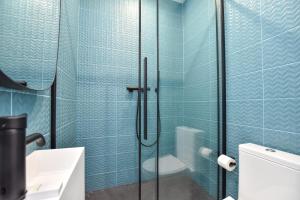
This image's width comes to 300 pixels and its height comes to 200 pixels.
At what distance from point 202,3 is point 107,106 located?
58.5 inches

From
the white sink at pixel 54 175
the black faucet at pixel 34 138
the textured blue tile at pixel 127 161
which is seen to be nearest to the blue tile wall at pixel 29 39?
the black faucet at pixel 34 138

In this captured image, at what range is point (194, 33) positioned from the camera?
4.63ft

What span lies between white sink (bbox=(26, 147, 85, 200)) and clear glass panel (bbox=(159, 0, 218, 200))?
2.59 ft

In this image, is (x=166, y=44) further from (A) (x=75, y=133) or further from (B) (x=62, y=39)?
(A) (x=75, y=133)

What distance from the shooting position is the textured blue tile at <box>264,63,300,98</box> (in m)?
0.87

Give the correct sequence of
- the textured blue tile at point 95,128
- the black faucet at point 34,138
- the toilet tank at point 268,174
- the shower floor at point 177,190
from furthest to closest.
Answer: the textured blue tile at point 95,128
the shower floor at point 177,190
the toilet tank at point 268,174
the black faucet at point 34,138

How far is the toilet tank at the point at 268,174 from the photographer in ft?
2.49

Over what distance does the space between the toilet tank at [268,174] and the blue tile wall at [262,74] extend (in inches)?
6.0

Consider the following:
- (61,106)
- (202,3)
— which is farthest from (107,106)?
(202,3)

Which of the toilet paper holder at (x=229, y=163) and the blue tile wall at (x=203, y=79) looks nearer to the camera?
the toilet paper holder at (x=229, y=163)

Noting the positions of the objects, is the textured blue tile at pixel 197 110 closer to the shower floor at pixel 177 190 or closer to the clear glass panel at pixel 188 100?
the clear glass panel at pixel 188 100

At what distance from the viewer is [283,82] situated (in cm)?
93

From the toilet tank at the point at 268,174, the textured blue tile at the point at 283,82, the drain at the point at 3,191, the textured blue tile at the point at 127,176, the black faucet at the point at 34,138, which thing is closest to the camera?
the drain at the point at 3,191

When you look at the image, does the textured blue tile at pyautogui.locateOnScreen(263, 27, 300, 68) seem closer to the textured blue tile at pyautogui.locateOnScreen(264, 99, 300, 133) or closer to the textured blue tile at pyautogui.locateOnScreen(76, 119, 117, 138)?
the textured blue tile at pyautogui.locateOnScreen(264, 99, 300, 133)
